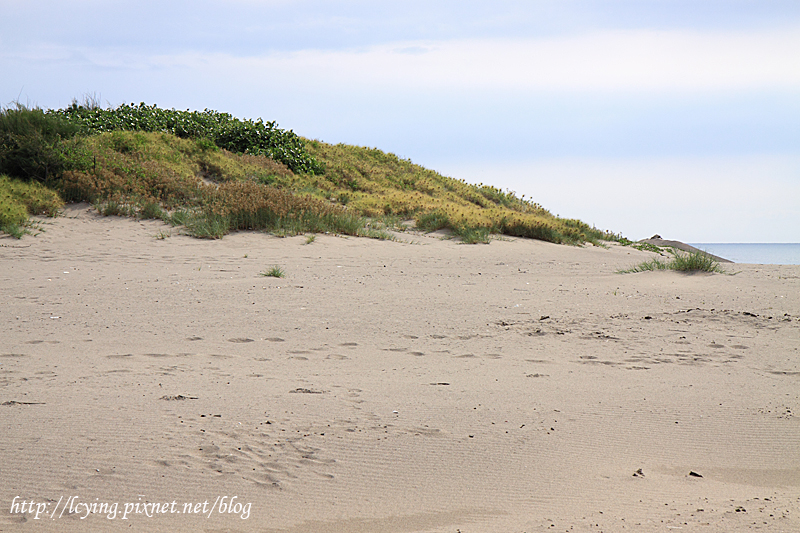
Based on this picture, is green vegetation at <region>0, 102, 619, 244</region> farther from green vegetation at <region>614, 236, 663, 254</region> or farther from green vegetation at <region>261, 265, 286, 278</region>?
green vegetation at <region>261, 265, 286, 278</region>

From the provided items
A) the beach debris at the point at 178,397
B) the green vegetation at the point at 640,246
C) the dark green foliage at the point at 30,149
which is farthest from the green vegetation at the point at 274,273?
the green vegetation at the point at 640,246

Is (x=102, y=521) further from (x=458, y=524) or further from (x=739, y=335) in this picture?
(x=739, y=335)

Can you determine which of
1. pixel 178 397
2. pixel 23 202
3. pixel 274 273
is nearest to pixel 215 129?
pixel 23 202

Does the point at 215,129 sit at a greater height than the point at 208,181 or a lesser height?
greater

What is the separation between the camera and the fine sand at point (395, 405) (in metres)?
2.82

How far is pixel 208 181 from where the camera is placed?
16.8 m

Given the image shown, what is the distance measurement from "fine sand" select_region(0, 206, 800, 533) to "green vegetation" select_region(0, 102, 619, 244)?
467 centimetres

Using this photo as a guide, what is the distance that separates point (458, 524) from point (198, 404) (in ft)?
6.51

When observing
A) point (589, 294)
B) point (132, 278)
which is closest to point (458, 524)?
point (589, 294)

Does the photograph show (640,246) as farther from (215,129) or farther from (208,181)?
(215,129)

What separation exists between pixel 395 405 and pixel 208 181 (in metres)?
14.1

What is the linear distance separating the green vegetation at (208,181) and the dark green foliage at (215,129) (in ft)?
0.16

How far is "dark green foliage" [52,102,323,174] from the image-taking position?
65.8ft

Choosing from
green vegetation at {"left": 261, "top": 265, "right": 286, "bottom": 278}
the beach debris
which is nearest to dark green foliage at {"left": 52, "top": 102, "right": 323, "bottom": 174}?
green vegetation at {"left": 261, "top": 265, "right": 286, "bottom": 278}
